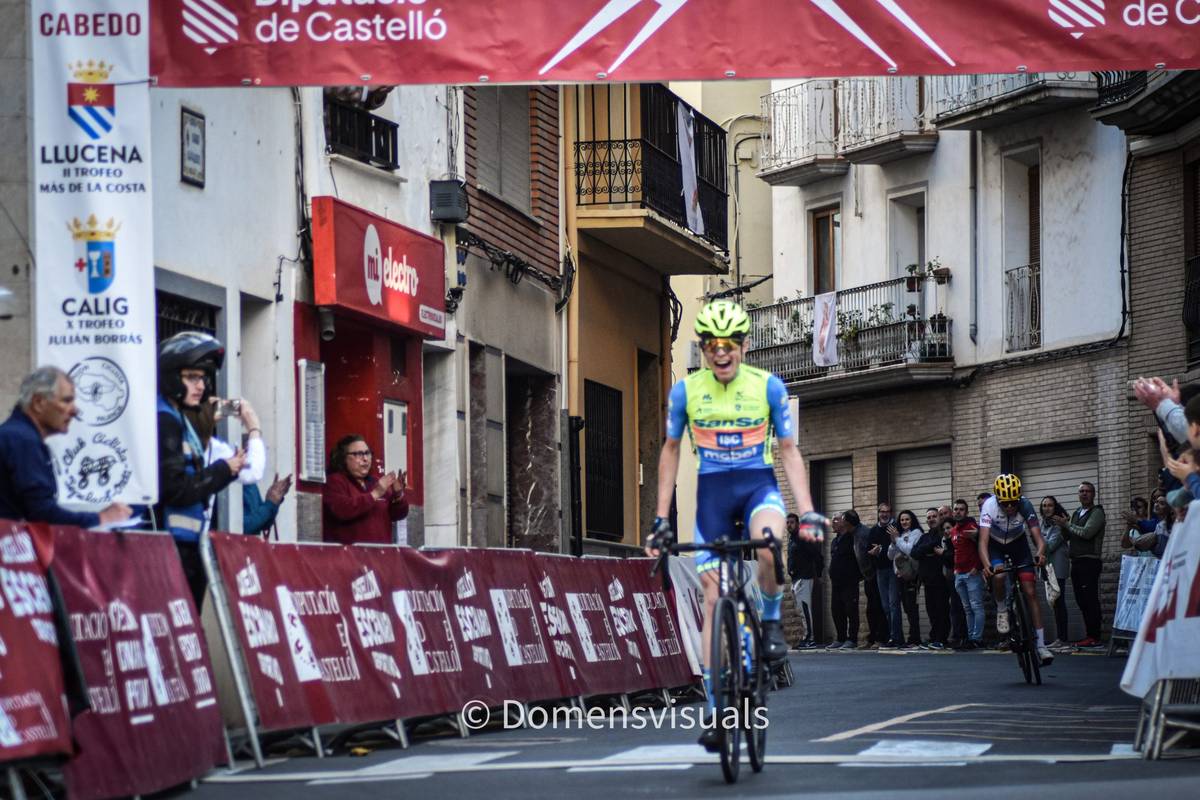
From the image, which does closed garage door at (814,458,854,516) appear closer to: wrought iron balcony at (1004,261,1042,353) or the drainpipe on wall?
the drainpipe on wall

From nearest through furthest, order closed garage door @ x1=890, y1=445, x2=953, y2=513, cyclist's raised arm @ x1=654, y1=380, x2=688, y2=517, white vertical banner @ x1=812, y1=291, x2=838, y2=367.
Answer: cyclist's raised arm @ x1=654, y1=380, x2=688, y2=517 → closed garage door @ x1=890, y1=445, x2=953, y2=513 → white vertical banner @ x1=812, y1=291, x2=838, y2=367

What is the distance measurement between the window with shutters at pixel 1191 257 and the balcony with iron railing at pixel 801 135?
9.85 m

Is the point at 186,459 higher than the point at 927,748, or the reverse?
the point at 186,459

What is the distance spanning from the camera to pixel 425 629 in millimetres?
14000

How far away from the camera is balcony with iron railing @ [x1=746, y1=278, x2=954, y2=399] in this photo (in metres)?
41.0

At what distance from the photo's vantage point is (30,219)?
601 inches

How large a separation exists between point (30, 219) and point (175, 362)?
2847 mm

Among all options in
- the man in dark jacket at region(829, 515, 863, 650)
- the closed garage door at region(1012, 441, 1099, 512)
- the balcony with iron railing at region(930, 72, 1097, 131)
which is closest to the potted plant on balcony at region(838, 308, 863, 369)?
the balcony with iron railing at region(930, 72, 1097, 131)

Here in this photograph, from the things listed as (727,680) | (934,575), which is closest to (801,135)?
(934,575)

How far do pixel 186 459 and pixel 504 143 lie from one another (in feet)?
45.7

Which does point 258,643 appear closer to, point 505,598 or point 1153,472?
point 505,598

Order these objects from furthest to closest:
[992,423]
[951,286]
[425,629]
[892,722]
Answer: [951,286]
[992,423]
[892,722]
[425,629]

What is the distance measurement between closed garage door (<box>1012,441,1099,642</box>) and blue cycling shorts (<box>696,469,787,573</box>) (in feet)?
82.1

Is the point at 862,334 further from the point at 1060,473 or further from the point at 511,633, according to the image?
the point at 511,633
